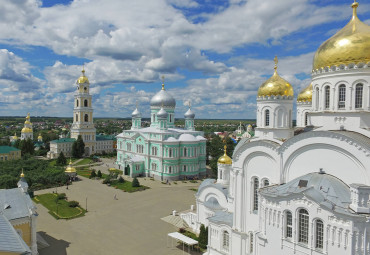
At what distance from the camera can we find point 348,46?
47.0 feet

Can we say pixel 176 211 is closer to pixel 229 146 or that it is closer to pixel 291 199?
pixel 291 199

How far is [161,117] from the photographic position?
130 ft

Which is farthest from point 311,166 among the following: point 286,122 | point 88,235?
point 88,235

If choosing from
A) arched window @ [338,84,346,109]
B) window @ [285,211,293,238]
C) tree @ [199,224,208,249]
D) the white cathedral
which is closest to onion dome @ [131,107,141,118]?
the white cathedral

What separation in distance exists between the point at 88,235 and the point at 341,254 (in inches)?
672

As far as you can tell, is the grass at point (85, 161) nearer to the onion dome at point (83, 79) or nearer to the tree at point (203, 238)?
the onion dome at point (83, 79)

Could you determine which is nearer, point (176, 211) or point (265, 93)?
point (265, 93)

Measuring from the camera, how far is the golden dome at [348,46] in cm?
1405

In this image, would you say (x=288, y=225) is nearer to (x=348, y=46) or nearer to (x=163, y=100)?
(x=348, y=46)

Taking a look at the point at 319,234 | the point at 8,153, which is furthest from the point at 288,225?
the point at 8,153

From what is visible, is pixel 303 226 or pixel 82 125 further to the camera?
pixel 82 125

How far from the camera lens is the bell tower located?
57522 mm

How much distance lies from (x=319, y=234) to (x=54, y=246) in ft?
56.0

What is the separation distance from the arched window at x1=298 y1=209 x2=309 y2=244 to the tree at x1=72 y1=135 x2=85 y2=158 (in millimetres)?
49705
